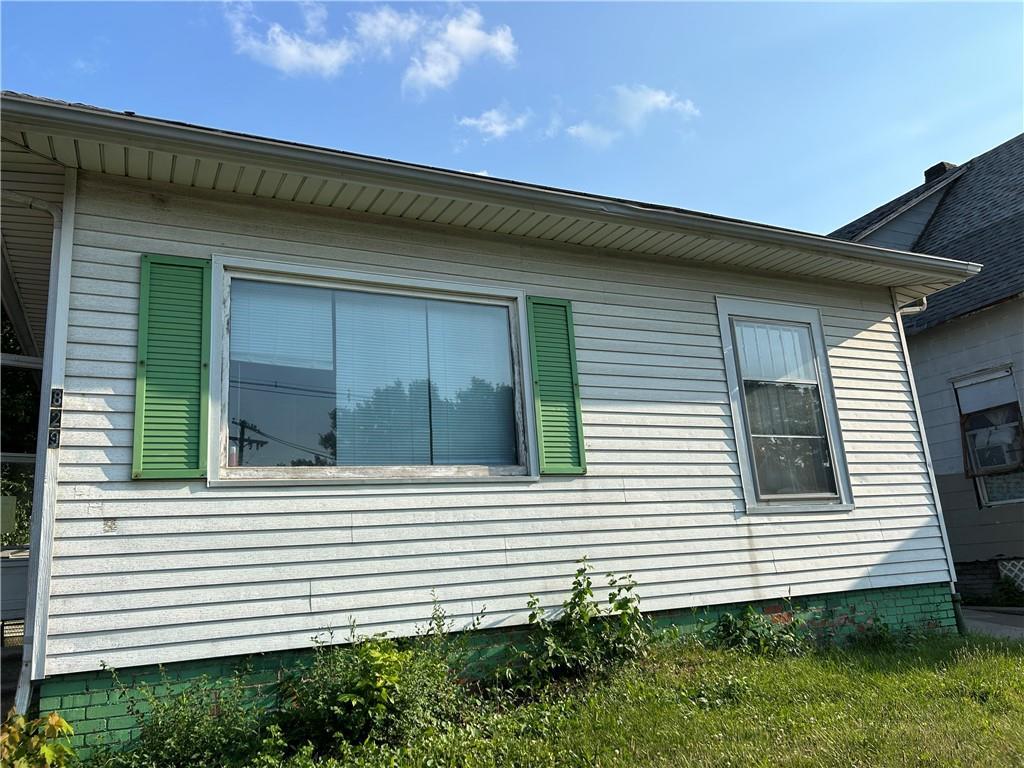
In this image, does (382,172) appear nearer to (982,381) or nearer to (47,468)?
(47,468)

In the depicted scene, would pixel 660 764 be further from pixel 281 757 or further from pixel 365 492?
pixel 365 492

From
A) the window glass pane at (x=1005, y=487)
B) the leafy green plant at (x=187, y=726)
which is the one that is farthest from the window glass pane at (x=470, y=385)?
the window glass pane at (x=1005, y=487)

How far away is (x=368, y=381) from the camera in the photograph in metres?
5.09

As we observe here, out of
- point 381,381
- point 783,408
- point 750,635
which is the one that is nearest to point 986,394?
point 783,408

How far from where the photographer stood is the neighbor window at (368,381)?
4.75 meters

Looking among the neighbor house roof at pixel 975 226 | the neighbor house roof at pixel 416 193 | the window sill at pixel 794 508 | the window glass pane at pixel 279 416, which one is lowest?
the window sill at pixel 794 508

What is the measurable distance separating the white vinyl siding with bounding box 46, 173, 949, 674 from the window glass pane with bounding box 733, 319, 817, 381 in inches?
11.9

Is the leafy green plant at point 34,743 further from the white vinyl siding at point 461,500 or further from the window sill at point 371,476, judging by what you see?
the window sill at point 371,476

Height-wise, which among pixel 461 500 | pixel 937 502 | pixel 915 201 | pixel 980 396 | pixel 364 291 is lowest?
pixel 937 502

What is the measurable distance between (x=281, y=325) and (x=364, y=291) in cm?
63

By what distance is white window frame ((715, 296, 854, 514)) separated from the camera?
20.5ft

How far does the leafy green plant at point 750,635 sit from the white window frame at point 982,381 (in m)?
4.94

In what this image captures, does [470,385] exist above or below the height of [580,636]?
above

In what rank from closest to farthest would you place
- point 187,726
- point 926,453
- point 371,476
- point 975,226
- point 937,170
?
point 187,726, point 371,476, point 926,453, point 975,226, point 937,170
